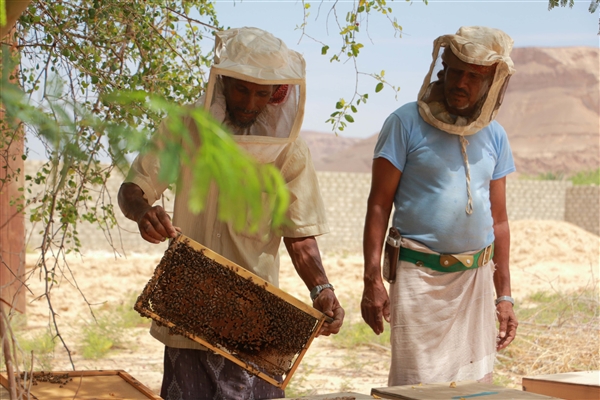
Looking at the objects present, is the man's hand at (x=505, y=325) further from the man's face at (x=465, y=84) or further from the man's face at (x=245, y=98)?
the man's face at (x=245, y=98)

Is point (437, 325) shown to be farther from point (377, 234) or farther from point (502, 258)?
point (502, 258)

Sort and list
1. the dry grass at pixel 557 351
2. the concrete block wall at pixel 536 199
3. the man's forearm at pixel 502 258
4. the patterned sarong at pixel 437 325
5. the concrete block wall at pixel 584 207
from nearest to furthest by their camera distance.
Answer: the patterned sarong at pixel 437 325 → the man's forearm at pixel 502 258 → the dry grass at pixel 557 351 → the concrete block wall at pixel 536 199 → the concrete block wall at pixel 584 207

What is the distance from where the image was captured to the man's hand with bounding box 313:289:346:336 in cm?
294

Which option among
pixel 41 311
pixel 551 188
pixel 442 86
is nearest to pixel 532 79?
pixel 551 188

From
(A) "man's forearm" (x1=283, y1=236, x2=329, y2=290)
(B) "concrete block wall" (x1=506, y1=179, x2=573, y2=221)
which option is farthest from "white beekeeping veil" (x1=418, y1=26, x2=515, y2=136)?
(B) "concrete block wall" (x1=506, y1=179, x2=573, y2=221)

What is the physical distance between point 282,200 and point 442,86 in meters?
2.64

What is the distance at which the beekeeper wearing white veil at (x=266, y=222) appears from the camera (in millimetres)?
2879

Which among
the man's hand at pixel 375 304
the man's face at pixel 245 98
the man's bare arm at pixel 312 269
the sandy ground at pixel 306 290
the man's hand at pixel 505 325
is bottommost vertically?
the sandy ground at pixel 306 290

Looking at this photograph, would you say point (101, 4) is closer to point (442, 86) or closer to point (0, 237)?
point (442, 86)

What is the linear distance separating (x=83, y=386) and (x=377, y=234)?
65.0 inches

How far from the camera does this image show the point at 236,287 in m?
2.82

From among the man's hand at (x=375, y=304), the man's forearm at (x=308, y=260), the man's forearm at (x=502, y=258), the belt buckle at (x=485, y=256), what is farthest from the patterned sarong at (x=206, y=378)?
the man's forearm at (x=502, y=258)

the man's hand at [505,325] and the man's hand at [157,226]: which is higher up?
the man's hand at [157,226]

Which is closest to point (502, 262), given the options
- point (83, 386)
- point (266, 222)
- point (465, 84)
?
point (465, 84)
